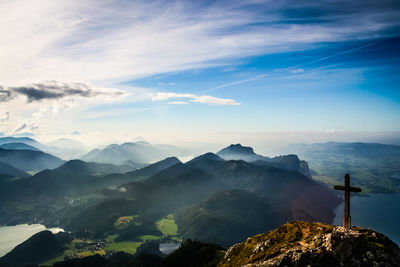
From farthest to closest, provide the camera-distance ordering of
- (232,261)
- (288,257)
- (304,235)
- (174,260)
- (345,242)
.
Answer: (174,260) < (232,261) < (304,235) < (288,257) < (345,242)

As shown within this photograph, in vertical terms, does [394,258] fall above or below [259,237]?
above

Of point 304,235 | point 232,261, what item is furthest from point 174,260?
point 304,235

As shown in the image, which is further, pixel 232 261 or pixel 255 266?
pixel 232 261

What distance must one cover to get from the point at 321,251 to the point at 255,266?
10.3 meters

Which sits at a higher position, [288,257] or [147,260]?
[288,257]

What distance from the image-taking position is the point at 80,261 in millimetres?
191500

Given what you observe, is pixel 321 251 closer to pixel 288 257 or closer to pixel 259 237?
pixel 288 257

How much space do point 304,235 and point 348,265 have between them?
14.9 m

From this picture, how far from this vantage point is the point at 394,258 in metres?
24.8

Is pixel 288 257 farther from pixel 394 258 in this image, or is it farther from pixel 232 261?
pixel 232 261

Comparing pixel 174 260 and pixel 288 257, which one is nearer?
pixel 288 257

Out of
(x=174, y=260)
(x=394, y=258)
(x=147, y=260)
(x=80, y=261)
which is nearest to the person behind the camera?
(x=394, y=258)

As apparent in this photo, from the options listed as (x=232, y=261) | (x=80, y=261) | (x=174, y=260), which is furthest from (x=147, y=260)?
(x=232, y=261)

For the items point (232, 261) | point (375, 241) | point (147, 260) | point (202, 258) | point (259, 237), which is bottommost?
point (147, 260)
